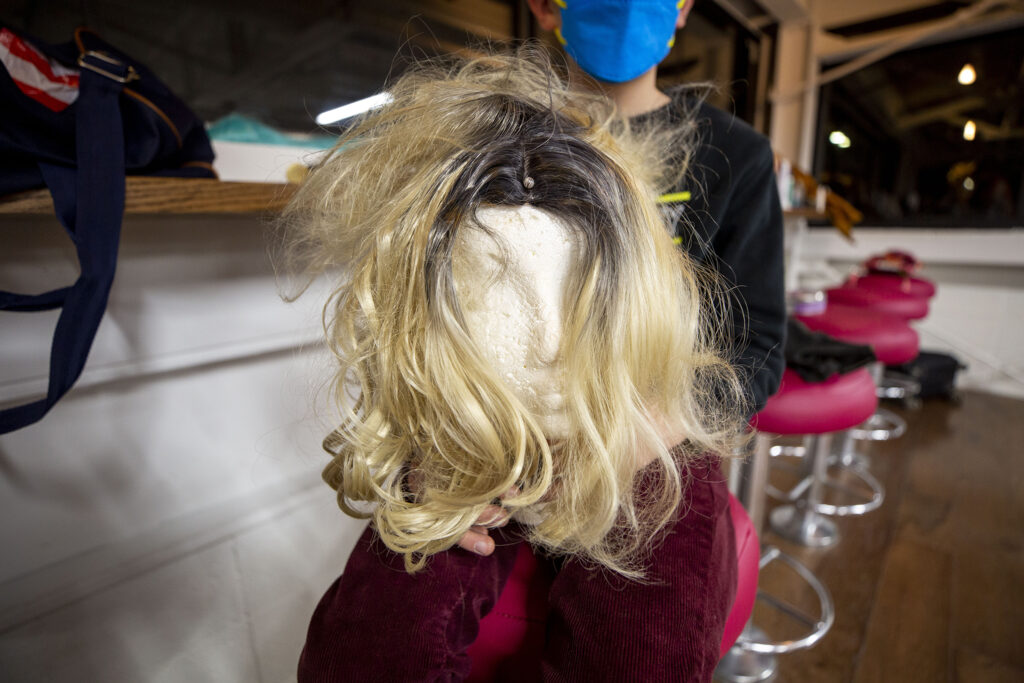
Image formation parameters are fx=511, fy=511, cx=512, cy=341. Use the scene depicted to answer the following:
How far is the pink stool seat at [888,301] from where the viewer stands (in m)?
1.78

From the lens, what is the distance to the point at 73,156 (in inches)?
21.5

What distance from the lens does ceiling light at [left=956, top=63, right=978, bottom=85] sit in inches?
102

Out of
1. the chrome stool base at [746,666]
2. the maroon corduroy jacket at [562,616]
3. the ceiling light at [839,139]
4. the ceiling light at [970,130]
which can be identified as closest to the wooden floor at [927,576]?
the chrome stool base at [746,666]

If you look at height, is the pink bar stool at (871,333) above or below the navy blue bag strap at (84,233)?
below

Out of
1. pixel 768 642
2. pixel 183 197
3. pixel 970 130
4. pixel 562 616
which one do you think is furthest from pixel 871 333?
pixel 970 130

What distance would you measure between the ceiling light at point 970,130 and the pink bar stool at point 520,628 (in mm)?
3189

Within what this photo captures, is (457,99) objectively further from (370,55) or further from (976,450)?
(976,450)

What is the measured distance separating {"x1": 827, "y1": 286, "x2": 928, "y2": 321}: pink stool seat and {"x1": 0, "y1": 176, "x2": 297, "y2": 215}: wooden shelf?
1.88 meters

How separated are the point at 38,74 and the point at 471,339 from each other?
2.06 feet

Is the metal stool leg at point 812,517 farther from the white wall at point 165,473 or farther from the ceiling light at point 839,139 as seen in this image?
the ceiling light at point 839,139

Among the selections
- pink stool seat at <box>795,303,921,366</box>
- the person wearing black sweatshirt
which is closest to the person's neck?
the person wearing black sweatshirt

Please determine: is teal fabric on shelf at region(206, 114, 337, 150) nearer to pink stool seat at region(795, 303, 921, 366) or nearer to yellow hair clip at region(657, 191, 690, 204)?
yellow hair clip at region(657, 191, 690, 204)

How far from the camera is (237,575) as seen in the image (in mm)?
996

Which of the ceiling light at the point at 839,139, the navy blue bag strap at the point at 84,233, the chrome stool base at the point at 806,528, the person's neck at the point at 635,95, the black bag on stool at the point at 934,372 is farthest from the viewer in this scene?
the ceiling light at the point at 839,139
